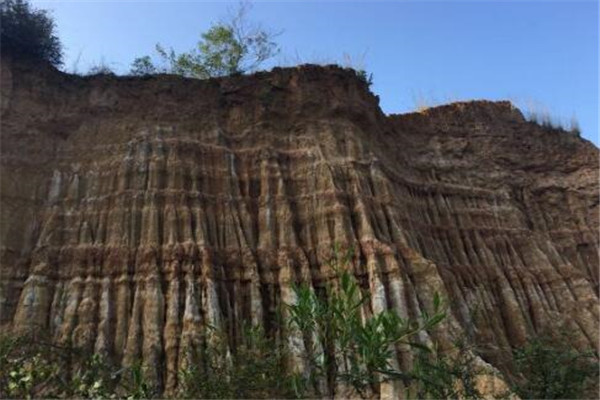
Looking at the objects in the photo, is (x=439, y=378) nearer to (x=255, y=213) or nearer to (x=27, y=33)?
(x=255, y=213)

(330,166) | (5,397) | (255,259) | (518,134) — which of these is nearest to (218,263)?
(255,259)

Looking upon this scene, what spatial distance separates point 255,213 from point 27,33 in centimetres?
1263

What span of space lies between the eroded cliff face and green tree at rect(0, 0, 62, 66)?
102 centimetres

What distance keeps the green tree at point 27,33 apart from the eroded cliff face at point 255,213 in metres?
1.02

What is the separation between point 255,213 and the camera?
78.6ft

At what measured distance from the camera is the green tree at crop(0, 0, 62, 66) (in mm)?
26672

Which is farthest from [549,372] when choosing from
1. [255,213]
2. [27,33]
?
[27,33]

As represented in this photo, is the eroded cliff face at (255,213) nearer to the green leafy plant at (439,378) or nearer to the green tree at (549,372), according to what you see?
the green tree at (549,372)

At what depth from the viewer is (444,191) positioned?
95.1ft

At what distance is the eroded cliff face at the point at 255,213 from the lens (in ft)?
67.3

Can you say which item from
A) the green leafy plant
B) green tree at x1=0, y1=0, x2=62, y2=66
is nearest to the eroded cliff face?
green tree at x1=0, y1=0, x2=62, y2=66

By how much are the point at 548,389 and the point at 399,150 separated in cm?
1378

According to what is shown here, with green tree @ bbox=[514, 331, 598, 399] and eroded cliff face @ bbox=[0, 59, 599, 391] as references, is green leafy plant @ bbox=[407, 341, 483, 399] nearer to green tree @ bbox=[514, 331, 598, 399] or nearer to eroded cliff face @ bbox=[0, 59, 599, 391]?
green tree @ bbox=[514, 331, 598, 399]

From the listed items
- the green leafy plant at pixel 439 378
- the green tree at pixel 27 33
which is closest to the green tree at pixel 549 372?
the green leafy plant at pixel 439 378
